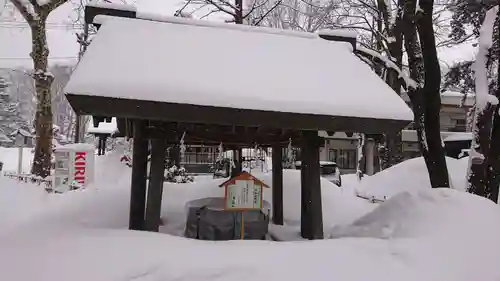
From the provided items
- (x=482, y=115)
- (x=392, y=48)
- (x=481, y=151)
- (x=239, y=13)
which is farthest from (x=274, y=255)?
(x=239, y=13)

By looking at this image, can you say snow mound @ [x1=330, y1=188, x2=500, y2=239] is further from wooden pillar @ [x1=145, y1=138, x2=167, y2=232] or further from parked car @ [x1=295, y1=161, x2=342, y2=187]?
parked car @ [x1=295, y1=161, x2=342, y2=187]

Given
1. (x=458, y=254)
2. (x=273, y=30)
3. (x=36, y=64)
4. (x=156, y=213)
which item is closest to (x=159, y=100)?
(x=156, y=213)

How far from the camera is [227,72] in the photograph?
18.0 feet

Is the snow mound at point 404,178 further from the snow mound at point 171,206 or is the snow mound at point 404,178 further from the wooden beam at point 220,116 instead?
the wooden beam at point 220,116

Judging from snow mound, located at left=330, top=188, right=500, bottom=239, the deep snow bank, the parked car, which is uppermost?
the parked car

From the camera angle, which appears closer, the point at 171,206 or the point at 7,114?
the point at 171,206

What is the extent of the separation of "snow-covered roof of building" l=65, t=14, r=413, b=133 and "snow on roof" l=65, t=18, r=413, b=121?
0.04 feet

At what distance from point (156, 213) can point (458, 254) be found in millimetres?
3732

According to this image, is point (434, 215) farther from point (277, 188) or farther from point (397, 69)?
point (397, 69)

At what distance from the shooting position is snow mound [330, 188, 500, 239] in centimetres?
510

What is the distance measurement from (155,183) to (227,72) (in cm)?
175

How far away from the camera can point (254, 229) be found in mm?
6457

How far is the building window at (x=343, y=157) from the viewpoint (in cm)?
3375

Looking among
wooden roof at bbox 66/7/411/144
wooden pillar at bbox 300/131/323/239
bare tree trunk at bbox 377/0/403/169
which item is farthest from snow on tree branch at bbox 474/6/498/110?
wooden pillar at bbox 300/131/323/239
